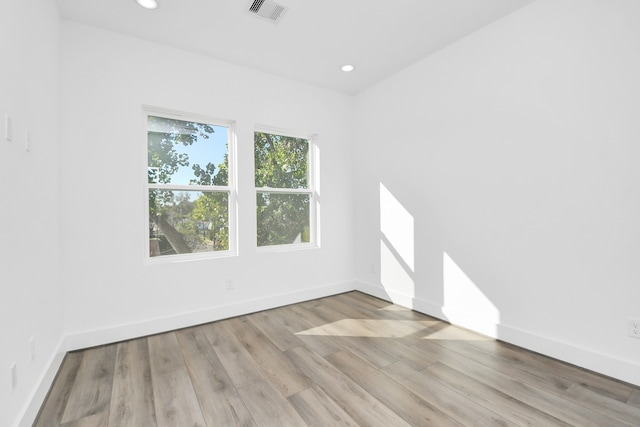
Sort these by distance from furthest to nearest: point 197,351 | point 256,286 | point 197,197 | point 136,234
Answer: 1. point 256,286
2. point 197,197
3. point 136,234
4. point 197,351

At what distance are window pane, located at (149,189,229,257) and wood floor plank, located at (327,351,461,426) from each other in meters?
1.79

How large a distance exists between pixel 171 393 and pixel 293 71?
10.9ft

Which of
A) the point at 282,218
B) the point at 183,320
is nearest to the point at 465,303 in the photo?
the point at 282,218

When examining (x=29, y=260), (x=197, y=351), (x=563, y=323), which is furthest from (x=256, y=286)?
(x=563, y=323)

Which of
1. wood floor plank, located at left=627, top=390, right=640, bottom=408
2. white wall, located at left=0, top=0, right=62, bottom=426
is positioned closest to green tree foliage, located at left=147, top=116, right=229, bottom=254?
white wall, located at left=0, top=0, right=62, bottom=426

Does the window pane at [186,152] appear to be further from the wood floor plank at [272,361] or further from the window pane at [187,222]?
the wood floor plank at [272,361]

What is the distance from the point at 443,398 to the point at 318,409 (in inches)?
30.7

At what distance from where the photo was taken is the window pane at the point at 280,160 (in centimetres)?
357

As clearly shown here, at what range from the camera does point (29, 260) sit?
1.73 meters

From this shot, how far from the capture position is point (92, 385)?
6.54 ft

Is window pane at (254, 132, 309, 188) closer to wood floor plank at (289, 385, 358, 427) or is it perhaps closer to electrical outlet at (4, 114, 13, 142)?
electrical outlet at (4, 114, 13, 142)

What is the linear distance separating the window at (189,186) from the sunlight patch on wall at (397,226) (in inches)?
72.9

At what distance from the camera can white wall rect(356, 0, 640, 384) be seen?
6.50ft

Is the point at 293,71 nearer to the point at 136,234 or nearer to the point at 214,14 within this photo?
the point at 214,14
